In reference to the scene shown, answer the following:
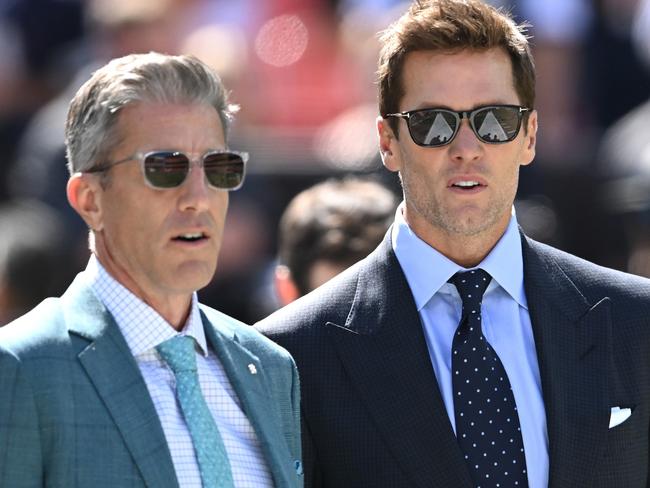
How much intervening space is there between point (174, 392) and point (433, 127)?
1197 millimetres

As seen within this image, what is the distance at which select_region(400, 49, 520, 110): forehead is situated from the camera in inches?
163

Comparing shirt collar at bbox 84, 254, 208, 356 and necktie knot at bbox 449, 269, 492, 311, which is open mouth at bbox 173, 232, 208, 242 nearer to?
shirt collar at bbox 84, 254, 208, 356

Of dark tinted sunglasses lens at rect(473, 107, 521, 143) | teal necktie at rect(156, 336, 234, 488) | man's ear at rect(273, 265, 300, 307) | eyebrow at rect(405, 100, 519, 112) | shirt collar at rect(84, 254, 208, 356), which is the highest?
eyebrow at rect(405, 100, 519, 112)

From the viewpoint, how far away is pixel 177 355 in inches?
133

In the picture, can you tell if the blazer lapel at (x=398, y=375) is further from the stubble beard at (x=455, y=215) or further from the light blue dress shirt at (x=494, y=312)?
the stubble beard at (x=455, y=215)

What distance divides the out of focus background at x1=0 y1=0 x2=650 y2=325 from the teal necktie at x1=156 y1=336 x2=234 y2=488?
2869mm

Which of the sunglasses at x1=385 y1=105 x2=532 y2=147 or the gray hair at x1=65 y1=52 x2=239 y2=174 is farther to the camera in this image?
the sunglasses at x1=385 y1=105 x2=532 y2=147

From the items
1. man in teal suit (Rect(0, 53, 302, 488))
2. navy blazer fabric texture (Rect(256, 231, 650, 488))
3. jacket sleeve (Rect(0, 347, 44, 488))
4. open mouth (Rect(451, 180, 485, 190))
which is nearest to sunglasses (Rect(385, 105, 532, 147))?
open mouth (Rect(451, 180, 485, 190))

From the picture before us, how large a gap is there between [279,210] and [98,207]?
391 cm

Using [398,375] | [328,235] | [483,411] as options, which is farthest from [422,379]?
[328,235]

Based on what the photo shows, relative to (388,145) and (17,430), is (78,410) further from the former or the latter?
(388,145)

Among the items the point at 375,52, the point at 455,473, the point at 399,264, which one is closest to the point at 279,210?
the point at 375,52

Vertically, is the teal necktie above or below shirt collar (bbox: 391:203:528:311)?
below

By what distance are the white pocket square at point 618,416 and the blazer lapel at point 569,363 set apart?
0.05ft
